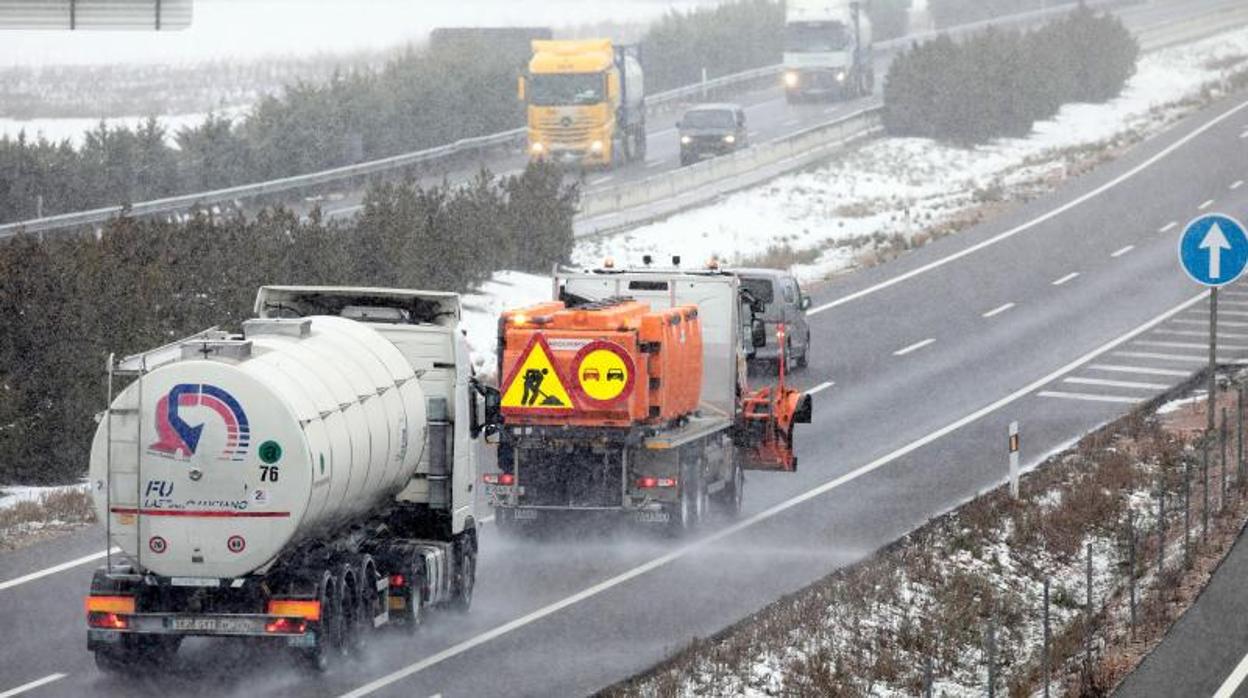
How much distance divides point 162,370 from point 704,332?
413 inches

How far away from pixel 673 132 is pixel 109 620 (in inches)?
2481

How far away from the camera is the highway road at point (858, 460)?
18.8 m

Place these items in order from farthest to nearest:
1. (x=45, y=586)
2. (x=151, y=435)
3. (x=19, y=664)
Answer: (x=45, y=586)
(x=19, y=664)
(x=151, y=435)

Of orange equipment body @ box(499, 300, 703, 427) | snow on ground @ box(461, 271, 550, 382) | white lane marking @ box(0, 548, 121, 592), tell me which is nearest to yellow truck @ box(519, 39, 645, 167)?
snow on ground @ box(461, 271, 550, 382)

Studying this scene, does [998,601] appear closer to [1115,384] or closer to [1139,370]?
[1115,384]

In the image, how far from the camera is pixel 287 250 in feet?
115

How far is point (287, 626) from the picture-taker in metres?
17.6

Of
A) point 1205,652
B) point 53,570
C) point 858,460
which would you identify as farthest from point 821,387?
point 1205,652

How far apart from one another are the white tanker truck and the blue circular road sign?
10268 millimetres

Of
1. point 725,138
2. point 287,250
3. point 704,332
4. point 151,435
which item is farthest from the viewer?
point 725,138

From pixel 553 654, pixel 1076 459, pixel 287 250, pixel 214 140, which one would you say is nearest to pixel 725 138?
pixel 214 140

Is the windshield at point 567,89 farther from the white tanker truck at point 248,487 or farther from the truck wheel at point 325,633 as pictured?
the truck wheel at point 325,633

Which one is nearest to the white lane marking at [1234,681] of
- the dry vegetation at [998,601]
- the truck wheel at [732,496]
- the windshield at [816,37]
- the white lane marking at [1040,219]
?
the dry vegetation at [998,601]

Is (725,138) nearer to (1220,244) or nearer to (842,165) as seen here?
(842,165)
